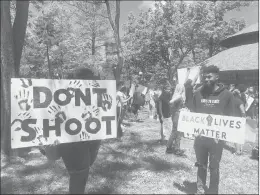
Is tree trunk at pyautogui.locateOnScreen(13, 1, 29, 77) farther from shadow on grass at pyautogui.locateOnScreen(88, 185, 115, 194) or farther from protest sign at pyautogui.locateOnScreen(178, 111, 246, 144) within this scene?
protest sign at pyautogui.locateOnScreen(178, 111, 246, 144)

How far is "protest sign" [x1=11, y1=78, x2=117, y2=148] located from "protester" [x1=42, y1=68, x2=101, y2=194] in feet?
0.21

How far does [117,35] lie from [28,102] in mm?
6245

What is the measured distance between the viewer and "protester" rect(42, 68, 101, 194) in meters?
2.72

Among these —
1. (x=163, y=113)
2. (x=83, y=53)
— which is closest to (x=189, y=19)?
(x=83, y=53)

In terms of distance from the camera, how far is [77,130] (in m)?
2.76

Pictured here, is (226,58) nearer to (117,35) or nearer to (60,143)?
(117,35)

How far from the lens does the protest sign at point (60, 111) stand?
8.25 ft

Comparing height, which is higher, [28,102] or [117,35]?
[117,35]

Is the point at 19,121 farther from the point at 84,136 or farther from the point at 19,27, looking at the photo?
the point at 19,27

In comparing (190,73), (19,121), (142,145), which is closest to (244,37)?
(190,73)

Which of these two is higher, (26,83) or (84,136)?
(26,83)

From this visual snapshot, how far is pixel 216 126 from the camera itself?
11.5 feet

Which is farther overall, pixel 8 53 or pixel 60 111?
pixel 8 53

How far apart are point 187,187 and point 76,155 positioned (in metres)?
2.26
